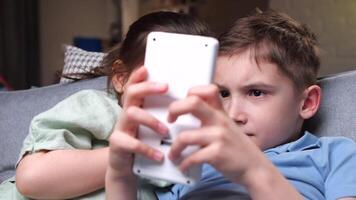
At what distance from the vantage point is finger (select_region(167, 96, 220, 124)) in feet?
1.45

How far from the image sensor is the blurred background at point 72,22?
3272 millimetres

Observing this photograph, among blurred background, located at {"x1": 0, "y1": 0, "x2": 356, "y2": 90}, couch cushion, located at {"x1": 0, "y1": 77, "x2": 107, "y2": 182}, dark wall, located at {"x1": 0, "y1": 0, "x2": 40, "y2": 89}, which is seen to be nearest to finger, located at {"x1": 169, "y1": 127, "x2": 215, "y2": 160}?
couch cushion, located at {"x1": 0, "y1": 77, "x2": 107, "y2": 182}

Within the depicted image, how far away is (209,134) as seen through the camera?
45 cm

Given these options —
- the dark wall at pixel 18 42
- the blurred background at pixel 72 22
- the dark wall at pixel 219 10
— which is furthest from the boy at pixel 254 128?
the dark wall at pixel 18 42

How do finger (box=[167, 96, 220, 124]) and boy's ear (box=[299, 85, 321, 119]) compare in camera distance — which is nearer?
finger (box=[167, 96, 220, 124])

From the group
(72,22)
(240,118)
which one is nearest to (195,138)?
(240,118)

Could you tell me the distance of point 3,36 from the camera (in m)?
3.47

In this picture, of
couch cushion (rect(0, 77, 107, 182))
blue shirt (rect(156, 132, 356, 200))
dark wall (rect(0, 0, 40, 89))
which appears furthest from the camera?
dark wall (rect(0, 0, 40, 89))

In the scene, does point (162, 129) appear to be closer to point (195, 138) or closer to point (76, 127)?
point (195, 138)

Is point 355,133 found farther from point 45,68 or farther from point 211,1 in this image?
point 45,68

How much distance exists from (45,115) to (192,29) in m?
0.34

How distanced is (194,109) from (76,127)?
362 mm

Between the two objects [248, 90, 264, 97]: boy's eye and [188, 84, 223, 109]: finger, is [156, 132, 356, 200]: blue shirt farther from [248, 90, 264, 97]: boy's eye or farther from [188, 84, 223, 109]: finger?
[188, 84, 223, 109]: finger

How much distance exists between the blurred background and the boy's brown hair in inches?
69.2
